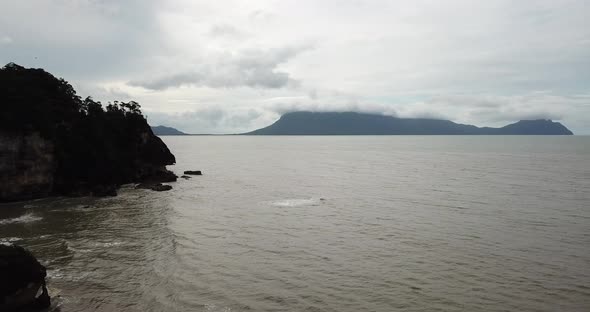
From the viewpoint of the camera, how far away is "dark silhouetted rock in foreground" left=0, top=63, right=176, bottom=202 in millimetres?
52656

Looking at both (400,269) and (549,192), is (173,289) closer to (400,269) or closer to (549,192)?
(400,269)

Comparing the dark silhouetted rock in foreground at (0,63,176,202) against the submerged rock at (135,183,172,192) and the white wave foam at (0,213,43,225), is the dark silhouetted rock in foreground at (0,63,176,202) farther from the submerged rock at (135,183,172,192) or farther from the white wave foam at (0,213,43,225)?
the white wave foam at (0,213,43,225)

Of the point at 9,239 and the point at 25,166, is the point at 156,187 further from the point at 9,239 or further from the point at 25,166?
the point at 9,239

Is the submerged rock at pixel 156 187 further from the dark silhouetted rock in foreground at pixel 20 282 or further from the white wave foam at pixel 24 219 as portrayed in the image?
the dark silhouetted rock in foreground at pixel 20 282

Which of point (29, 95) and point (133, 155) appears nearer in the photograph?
point (29, 95)

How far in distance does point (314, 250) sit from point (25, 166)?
4486 cm

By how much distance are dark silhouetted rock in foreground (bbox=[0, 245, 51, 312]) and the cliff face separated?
38.0 metres

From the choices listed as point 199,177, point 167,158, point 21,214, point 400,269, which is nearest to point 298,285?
point 400,269

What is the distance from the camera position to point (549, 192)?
2231 inches

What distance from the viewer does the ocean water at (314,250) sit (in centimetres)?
2225

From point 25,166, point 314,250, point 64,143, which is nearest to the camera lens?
point 314,250

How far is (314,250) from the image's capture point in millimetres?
31281

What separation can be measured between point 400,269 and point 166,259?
16.9m

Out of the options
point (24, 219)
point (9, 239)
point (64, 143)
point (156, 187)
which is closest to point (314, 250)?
point (9, 239)
